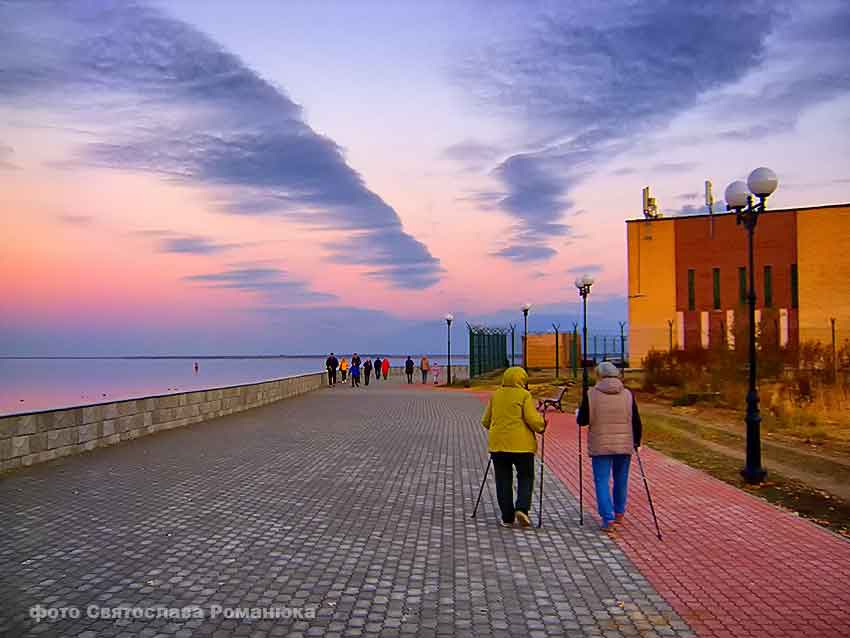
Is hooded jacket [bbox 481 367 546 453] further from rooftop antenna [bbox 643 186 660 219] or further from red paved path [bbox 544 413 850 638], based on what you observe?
rooftop antenna [bbox 643 186 660 219]

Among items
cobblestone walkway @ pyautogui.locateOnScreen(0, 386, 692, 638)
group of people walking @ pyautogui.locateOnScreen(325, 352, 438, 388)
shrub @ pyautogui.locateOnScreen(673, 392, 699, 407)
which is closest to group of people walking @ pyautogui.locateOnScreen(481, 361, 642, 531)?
Answer: cobblestone walkway @ pyautogui.locateOnScreen(0, 386, 692, 638)

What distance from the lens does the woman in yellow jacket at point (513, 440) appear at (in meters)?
7.54

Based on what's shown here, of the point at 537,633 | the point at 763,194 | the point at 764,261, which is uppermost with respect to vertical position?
the point at 764,261

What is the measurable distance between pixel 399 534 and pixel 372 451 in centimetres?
593

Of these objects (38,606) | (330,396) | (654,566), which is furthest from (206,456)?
(330,396)

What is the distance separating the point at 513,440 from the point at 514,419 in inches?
8.2

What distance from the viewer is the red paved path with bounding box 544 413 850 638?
16.4ft

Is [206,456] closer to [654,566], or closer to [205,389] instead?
[205,389]

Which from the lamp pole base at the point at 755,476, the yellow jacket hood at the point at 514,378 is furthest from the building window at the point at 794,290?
the yellow jacket hood at the point at 514,378

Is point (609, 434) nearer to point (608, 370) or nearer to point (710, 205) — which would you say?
point (608, 370)

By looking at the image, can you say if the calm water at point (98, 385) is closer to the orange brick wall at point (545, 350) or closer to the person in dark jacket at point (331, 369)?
the person in dark jacket at point (331, 369)

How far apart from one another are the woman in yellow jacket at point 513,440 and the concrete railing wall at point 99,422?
7.01 metres

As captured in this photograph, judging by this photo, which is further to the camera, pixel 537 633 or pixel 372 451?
pixel 372 451

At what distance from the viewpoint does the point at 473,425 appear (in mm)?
17594
